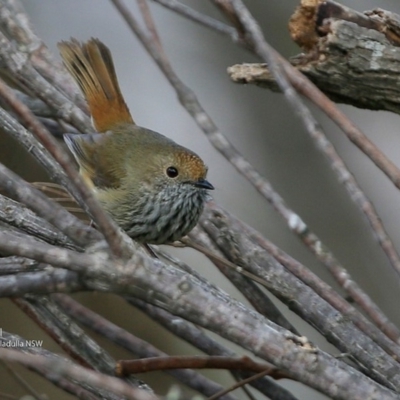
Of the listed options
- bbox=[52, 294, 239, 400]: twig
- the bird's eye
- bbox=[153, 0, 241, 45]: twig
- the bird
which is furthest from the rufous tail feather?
bbox=[153, 0, 241, 45]: twig

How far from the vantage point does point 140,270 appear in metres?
1.66

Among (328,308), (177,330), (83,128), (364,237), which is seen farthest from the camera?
(364,237)

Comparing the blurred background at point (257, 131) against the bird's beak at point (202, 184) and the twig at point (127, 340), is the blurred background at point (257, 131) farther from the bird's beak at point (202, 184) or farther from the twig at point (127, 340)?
the twig at point (127, 340)

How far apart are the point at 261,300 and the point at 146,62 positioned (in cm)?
412

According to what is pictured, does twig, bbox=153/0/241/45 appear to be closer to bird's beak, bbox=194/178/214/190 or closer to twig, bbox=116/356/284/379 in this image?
twig, bbox=116/356/284/379

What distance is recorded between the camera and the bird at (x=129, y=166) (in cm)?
323

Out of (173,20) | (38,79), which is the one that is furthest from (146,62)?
(38,79)

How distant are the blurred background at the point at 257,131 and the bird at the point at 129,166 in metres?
1.92

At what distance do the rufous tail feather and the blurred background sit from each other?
184cm

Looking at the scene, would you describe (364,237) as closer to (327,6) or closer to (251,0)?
(251,0)

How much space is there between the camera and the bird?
3.23 metres

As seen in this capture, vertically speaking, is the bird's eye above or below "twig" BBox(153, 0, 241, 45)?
below

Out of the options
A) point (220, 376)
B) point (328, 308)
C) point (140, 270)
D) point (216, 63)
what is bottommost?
point (220, 376)

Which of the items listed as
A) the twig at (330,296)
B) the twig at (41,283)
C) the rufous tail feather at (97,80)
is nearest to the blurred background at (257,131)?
the rufous tail feather at (97,80)
